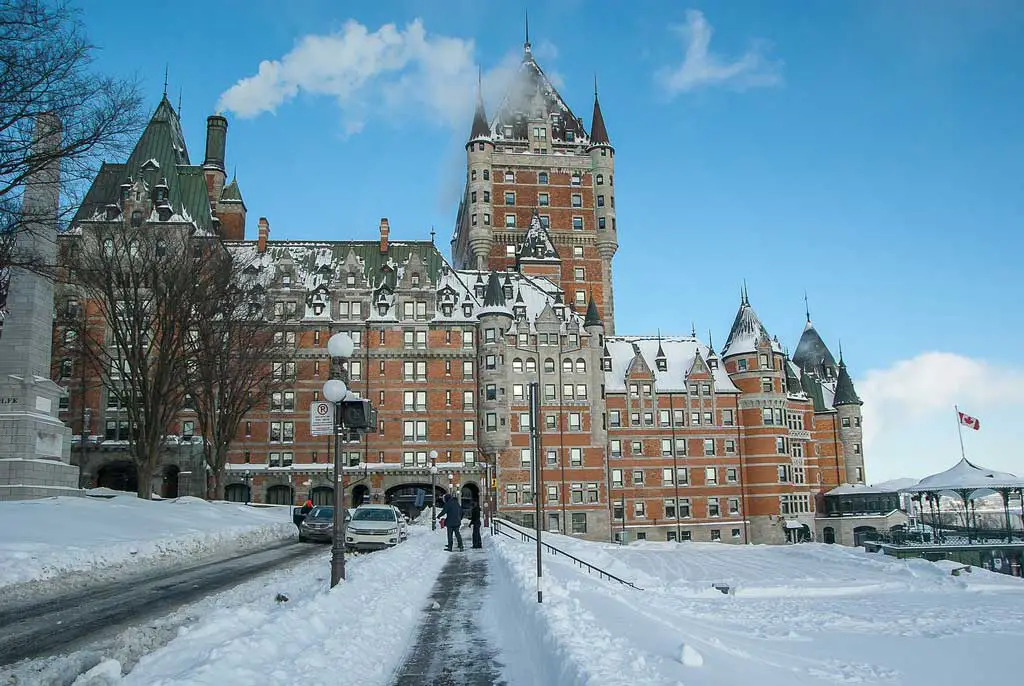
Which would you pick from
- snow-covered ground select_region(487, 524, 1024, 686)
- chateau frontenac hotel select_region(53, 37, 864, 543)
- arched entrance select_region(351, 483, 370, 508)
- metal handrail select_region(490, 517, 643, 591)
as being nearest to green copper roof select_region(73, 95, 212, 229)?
chateau frontenac hotel select_region(53, 37, 864, 543)

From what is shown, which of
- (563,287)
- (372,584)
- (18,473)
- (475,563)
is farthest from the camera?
(563,287)

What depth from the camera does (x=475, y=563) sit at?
22547 mm

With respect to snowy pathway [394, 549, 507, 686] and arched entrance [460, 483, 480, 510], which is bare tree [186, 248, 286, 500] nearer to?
arched entrance [460, 483, 480, 510]

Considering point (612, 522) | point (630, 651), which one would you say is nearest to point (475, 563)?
point (630, 651)

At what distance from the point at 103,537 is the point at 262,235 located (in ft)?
166

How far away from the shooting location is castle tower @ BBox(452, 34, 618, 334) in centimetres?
8119

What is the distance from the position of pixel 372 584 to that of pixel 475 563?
7156mm

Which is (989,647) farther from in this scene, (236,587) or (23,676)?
(23,676)

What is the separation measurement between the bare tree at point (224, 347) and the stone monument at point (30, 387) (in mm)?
8284

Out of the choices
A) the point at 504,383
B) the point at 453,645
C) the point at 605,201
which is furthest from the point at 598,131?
the point at 453,645

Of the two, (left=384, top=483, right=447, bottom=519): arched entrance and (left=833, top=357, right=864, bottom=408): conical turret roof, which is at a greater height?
(left=833, top=357, right=864, bottom=408): conical turret roof

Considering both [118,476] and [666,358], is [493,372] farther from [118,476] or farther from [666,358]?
[118,476]

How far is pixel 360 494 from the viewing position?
2502 inches

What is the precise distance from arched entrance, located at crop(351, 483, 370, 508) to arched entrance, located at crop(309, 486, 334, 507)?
→ 1.94m
